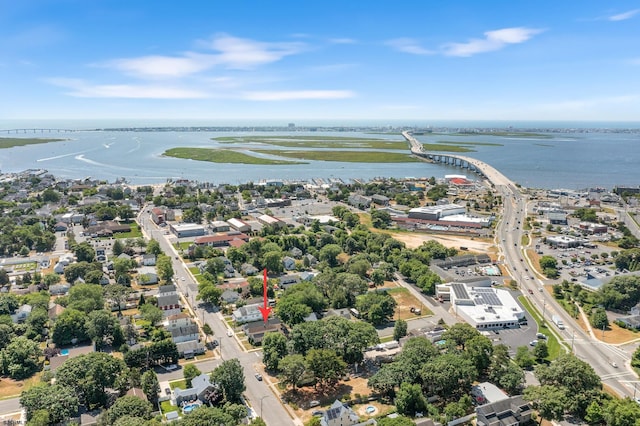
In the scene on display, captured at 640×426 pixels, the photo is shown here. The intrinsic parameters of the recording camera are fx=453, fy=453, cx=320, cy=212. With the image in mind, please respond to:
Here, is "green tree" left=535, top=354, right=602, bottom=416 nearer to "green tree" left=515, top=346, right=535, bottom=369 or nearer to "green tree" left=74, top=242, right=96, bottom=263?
"green tree" left=515, top=346, right=535, bottom=369

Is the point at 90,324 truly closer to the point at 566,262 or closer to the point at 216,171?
the point at 566,262

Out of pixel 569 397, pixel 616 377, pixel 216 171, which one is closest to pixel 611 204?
pixel 616 377

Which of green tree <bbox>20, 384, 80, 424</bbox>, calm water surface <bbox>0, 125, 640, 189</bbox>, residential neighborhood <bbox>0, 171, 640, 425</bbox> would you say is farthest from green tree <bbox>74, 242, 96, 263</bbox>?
calm water surface <bbox>0, 125, 640, 189</bbox>

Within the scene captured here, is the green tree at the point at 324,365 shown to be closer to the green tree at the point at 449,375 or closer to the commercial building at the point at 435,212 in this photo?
the green tree at the point at 449,375

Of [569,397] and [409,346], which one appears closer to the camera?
[569,397]

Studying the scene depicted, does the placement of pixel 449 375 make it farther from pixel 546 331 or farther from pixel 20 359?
pixel 20 359
